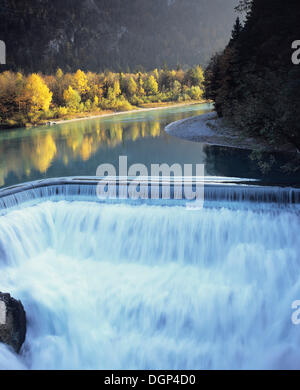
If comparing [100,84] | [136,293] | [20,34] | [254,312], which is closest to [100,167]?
[136,293]

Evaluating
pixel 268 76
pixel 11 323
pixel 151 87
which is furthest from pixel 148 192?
pixel 151 87

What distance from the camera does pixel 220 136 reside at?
1756cm

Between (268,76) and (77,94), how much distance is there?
36.2 metres

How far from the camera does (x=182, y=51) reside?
139 metres

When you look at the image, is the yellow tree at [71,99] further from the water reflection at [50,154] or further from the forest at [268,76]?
the forest at [268,76]

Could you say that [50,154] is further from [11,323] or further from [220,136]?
[11,323]

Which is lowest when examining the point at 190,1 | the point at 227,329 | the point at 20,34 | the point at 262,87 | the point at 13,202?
the point at 227,329

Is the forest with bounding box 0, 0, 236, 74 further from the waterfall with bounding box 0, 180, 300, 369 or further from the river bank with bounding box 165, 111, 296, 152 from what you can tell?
the waterfall with bounding box 0, 180, 300, 369

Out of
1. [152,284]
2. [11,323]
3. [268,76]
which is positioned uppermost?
[268,76]

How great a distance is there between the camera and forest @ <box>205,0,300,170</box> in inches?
392

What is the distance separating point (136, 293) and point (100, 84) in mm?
50923

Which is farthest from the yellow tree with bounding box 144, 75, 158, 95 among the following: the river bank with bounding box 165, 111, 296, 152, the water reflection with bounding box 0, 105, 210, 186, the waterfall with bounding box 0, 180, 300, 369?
the waterfall with bounding box 0, 180, 300, 369

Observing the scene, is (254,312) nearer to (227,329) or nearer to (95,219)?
(227,329)

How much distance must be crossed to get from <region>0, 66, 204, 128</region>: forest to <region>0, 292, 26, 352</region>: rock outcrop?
29740 mm
